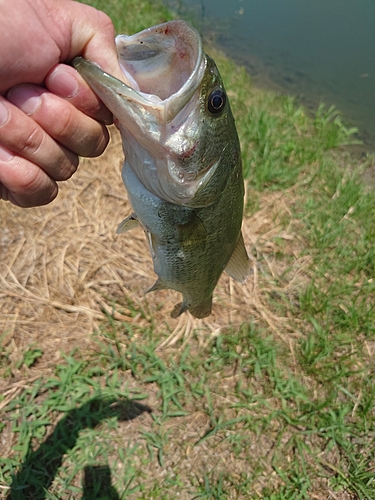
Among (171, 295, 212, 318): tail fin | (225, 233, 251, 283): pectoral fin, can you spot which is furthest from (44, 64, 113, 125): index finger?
(171, 295, 212, 318): tail fin

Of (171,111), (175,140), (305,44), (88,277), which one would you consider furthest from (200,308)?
(305,44)

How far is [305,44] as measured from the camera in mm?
9609

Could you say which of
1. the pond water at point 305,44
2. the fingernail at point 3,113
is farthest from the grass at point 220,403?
the pond water at point 305,44

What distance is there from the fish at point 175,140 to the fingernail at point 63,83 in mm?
58

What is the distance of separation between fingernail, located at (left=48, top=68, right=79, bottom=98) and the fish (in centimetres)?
6

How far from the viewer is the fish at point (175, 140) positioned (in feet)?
4.70

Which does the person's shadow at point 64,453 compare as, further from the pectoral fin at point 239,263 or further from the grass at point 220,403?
the pectoral fin at point 239,263

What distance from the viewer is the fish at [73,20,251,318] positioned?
1434 mm

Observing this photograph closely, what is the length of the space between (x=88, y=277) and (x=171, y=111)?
7.89ft

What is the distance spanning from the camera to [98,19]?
156cm

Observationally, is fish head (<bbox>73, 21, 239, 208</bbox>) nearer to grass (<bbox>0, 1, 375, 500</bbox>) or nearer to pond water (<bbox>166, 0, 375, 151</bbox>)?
grass (<bbox>0, 1, 375, 500</bbox>)

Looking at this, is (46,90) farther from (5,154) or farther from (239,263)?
(239,263)

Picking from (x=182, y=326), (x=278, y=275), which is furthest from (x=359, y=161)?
(x=182, y=326)

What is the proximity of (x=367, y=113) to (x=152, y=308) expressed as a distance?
240 inches
